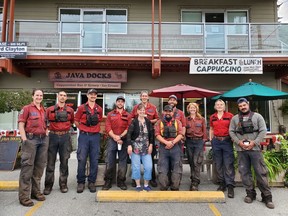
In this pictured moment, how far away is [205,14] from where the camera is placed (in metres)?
11.6

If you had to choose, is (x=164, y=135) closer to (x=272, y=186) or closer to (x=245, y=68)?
(x=272, y=186)

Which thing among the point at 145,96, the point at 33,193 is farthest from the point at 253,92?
the point at 33,193

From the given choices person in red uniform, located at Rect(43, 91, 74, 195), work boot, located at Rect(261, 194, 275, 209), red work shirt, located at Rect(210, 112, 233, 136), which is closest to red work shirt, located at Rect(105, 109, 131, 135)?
person in red uniform, located at Rect(43, 91, 74, 195)

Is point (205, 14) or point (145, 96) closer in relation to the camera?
point (145, 96)

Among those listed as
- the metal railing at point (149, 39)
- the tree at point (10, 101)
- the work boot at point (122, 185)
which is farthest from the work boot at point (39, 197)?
the metal railing at point (149, 39)

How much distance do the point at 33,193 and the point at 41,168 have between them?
483mm

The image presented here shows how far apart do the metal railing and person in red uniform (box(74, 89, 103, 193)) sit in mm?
5223

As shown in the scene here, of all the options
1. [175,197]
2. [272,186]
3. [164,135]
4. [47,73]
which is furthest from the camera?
[47,73]

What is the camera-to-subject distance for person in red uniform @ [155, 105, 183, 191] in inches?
184

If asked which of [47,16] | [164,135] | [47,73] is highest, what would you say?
[47,16]

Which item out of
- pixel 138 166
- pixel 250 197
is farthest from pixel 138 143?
pixel 250 197

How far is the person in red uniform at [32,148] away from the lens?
419 centimetres

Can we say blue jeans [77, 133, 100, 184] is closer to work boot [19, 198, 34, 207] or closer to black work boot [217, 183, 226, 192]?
work boot [19, 198, 34, 207]

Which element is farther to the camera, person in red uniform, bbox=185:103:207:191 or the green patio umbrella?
the green patio umbrella
